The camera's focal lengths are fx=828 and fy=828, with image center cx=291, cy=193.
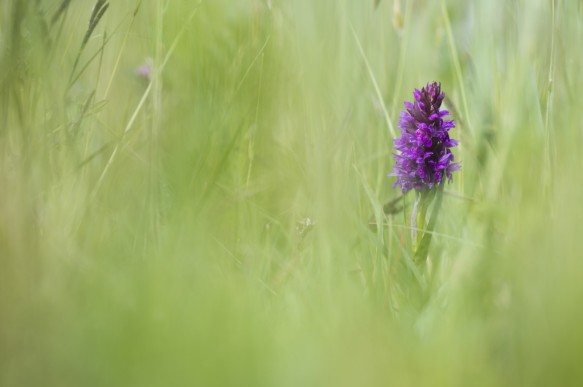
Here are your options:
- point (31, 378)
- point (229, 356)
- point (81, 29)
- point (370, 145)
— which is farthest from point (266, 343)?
point (370, 145)

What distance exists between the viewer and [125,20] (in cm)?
98

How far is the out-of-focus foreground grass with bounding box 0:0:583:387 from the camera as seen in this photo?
17.3 inches

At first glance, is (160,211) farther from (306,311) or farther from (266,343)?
(266,343)

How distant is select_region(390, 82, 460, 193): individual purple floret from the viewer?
925 mm

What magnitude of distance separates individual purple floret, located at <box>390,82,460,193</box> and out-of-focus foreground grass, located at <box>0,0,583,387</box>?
6cm

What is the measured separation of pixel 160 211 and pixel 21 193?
0.21m

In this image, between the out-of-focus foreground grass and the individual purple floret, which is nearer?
the out-of-focus foreground grass

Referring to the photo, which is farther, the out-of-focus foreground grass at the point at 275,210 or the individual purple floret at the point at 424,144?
the individual purple floret at the point at 424,144

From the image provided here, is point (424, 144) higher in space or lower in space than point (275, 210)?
higher

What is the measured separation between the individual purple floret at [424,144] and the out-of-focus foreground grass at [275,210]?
0.06m

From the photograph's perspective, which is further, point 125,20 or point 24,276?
point 125,20

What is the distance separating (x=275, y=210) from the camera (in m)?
0.99

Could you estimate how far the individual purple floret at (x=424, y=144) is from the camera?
925 millimetres

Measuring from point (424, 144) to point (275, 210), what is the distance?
0.19 m
